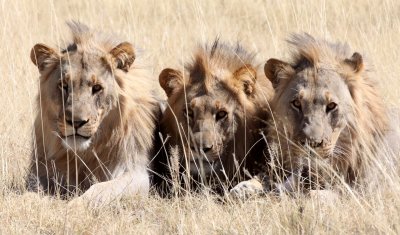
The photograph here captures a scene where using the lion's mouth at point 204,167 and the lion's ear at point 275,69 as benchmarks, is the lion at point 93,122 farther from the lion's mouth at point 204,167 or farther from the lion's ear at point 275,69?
the lion's ear at point 275,69

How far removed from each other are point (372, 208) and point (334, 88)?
1.00 m

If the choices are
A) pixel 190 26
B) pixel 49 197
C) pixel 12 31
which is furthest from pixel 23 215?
pixel 190 26

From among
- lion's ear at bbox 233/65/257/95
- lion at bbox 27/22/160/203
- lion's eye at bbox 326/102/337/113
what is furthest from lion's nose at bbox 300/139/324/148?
lion at bbox 27/22/160/203

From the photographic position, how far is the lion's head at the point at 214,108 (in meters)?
6.10

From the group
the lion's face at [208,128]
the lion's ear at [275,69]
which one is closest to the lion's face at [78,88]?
the lion's face at [208,128]

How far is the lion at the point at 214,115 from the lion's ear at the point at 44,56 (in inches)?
28.5

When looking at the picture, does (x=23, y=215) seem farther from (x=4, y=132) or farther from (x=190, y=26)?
(x=190, y=26)

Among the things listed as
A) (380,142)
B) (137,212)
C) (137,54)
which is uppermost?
(137,54)

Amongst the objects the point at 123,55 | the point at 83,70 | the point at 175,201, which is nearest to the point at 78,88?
the point at 83,70

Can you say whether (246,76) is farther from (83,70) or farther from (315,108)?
(83,70)

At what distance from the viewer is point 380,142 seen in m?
5.99

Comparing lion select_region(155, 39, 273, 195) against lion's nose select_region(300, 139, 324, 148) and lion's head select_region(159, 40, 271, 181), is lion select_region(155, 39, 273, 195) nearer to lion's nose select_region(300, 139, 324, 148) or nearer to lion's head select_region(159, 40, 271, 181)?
lion's head select_region(159, 40, 271, 181)

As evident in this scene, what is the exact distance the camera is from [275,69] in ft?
20.4

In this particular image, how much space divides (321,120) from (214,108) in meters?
0.80
